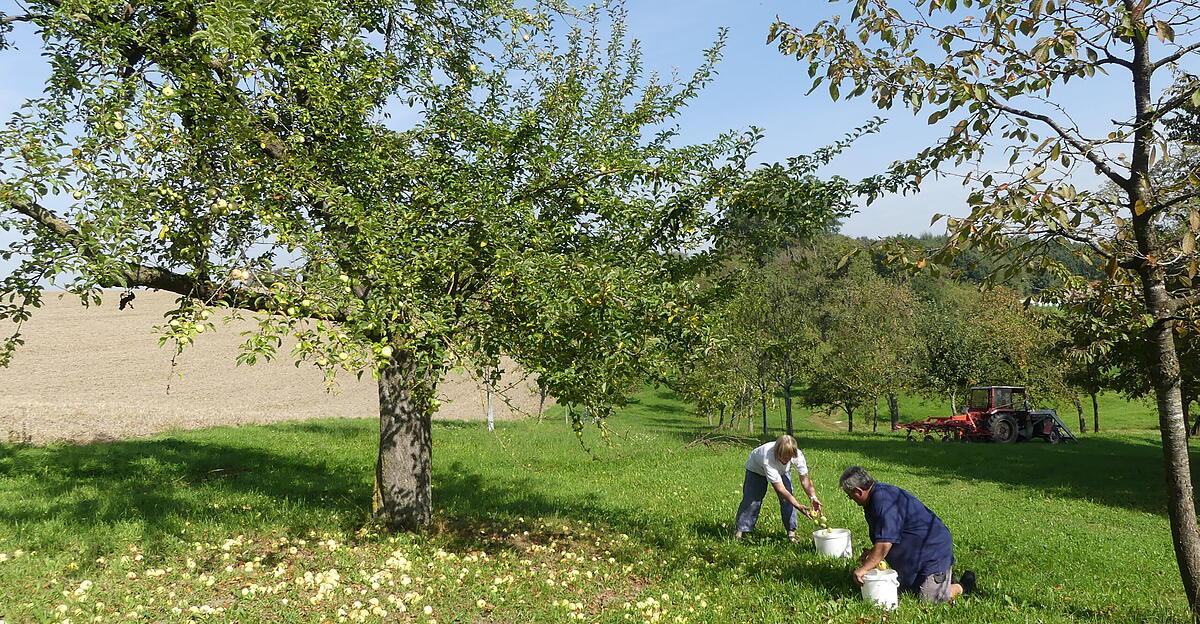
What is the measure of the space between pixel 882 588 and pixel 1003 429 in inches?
1110

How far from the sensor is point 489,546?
361 inches

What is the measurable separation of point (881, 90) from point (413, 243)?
14.2 feet

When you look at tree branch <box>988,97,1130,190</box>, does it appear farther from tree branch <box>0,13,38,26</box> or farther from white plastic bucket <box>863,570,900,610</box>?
tree branch <box>0,13,38,26</box>

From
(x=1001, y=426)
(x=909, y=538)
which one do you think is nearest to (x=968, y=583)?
(x=909, y=538)

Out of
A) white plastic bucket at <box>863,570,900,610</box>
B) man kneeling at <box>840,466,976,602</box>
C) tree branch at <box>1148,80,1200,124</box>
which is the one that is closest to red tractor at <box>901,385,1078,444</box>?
man kneeling at <box>840,466,976,602</box>

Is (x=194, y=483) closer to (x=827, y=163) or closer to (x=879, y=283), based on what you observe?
(x=827, y=163)

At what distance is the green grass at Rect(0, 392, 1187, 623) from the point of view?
672 centimetres

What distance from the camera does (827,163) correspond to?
9148mm

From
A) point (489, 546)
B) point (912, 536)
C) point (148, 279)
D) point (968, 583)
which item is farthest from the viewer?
point (489, 546)

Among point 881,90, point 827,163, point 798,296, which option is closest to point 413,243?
point 881,90

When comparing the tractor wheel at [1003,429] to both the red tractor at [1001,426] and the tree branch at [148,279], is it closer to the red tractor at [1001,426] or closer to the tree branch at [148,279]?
the red tractor at [1001,426]

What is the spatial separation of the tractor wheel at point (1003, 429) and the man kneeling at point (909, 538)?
27.1 meters

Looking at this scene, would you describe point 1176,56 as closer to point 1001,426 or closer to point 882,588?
point 882,588

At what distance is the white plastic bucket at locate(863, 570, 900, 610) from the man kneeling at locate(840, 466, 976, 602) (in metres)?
0.16
